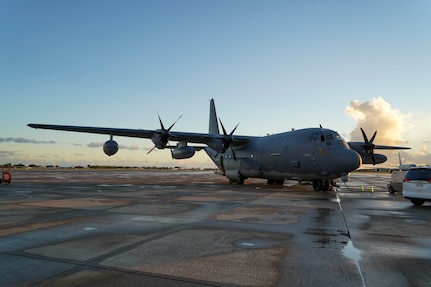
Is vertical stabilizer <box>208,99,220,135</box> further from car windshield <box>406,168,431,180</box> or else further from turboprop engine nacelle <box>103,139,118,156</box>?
car windshield <box>406,168,431,180</box>

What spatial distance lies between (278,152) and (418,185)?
1132 centimetres

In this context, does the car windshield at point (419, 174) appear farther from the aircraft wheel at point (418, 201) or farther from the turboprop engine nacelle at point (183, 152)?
the turboprop engine nacelle at point (183, 152)

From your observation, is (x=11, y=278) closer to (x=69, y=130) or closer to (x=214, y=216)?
(x=214, y=216)

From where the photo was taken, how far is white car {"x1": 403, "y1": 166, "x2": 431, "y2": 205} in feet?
40.7

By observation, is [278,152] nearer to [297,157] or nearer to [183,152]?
[297,157]

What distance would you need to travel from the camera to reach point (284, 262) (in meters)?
5.04

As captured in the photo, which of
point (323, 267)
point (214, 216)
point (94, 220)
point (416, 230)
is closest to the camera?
point (323, 267)

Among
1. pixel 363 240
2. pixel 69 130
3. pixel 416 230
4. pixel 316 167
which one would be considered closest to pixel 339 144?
pixel 316 167

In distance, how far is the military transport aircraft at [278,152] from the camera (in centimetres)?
1956

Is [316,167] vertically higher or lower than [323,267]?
higher

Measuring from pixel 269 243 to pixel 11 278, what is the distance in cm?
439

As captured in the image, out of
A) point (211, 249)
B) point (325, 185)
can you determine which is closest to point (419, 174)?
point (325, 185)

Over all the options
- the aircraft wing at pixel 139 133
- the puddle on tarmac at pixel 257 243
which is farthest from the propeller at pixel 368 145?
the puddle on tarmac at pixel 257 243

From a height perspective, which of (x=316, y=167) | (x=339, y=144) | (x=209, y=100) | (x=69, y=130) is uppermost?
(x=209, y=100)
